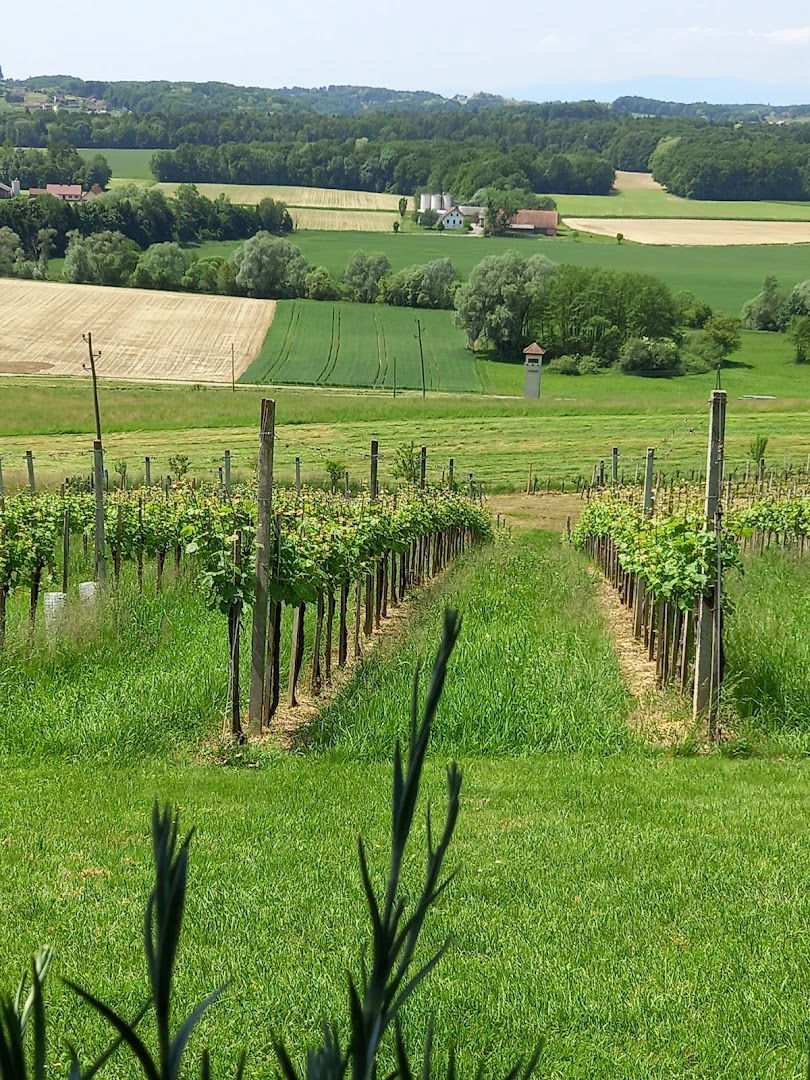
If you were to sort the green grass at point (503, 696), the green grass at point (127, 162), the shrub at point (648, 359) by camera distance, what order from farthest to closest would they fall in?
the green grass at point (127, 162) < the shrub at point (648, 359) < the green grass at point (503, 696)

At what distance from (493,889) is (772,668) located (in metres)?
5.65

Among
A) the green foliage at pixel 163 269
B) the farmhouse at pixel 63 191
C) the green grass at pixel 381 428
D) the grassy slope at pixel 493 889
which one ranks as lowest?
the green grass at pixel 381 428

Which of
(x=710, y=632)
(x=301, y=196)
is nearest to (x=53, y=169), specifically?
(x=301, y=196)

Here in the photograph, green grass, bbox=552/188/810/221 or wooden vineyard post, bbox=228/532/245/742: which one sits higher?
green grass, bbox=552/188/810/221

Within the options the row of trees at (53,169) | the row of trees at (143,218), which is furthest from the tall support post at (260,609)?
the row of trees at (53,169)

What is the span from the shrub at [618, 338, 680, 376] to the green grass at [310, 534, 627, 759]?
203 ft

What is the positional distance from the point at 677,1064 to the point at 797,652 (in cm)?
737

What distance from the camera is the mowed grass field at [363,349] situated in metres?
68.9

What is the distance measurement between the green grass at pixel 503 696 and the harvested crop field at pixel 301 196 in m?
119

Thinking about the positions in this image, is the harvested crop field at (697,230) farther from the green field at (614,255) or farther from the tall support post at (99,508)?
the tall support post at (99,508)

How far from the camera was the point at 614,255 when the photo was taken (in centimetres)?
10606

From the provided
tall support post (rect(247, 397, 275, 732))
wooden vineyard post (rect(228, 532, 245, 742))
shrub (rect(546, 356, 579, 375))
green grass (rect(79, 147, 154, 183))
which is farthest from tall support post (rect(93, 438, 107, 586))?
green grass (rect(79, 147, 154, 183))

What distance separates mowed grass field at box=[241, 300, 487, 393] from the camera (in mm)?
68875

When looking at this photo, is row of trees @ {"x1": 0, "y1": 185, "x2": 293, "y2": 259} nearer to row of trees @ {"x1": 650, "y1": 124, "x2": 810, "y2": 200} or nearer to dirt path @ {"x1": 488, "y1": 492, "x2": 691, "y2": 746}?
row of trees @ {"x1": 650, "y1": 124, "x2": 810, "y2": 200}
